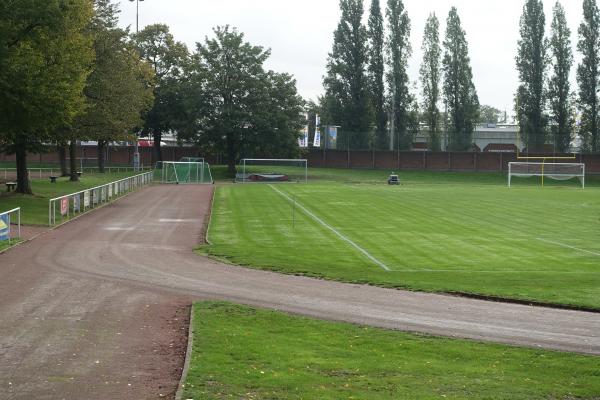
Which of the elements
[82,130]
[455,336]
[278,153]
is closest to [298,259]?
[455,336]

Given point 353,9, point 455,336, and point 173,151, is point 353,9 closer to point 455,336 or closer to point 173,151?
point 173,151

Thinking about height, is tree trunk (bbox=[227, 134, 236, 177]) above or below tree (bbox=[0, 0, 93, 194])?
below

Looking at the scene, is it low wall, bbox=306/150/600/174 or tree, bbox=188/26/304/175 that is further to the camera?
low wall, bbox=306/150/600/174

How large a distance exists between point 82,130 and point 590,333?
4373cm

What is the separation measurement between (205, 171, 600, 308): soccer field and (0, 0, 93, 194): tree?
9952mm

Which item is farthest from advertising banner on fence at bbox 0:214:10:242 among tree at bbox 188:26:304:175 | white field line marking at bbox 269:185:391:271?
tree at bbox 188:26:304:175

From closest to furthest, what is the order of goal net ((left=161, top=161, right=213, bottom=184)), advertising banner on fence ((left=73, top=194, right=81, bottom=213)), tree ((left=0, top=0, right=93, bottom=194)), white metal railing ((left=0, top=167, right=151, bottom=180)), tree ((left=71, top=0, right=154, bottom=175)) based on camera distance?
1. tree ((left=0, top=0, right=93, bottom=194))
2. advertising banner on fence ((left=73, top=194, right=81, bottom=213))
3. tree ((left=71, top=0, right=154, bottom=175))
4. goal net ((left=161, top=161, right=213, bottom=184))
5. white metal railing ((left=0, top=167, right=151, bottom=180))

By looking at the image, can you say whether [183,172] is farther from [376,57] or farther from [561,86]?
[561,86]

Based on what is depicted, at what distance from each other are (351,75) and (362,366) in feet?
301

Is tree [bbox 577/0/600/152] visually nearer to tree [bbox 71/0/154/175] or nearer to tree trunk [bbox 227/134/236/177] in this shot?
tree trunk [bbox 227/134/236/177]

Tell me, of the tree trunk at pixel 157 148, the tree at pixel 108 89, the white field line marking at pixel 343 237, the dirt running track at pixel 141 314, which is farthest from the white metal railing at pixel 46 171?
the dirt running track at pixel 141 314

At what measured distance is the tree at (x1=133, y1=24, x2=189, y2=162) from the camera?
89.4m

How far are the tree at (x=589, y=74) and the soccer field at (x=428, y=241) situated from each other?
4505 cm

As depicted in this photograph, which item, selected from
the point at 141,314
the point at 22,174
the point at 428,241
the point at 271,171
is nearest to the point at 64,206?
the point at 22,174
